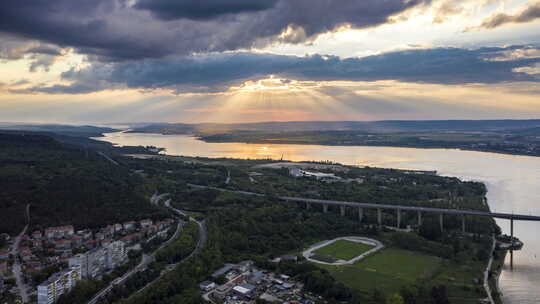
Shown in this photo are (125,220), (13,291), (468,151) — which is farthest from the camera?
(468,151)

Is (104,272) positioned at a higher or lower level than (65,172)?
lower

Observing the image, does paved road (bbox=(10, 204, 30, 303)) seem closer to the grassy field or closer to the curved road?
the curved road

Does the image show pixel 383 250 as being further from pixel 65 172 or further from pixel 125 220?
pixel 65 172

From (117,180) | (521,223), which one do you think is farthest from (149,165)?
(521,223)

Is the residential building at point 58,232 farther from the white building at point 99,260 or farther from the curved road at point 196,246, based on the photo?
the curved road at point 196,246

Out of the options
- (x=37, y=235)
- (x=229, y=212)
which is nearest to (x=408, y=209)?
(x=229, y=212)
